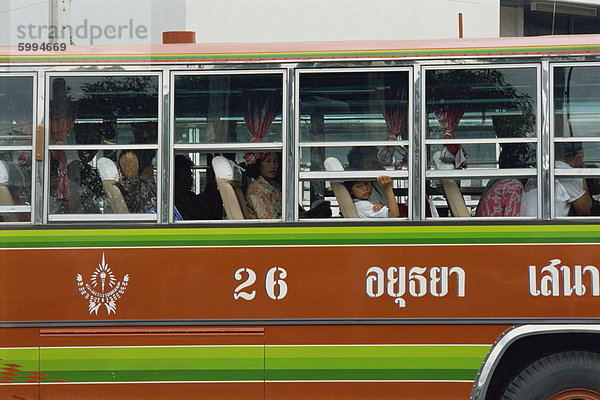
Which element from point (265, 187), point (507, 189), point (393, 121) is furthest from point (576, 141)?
point (265, 187)

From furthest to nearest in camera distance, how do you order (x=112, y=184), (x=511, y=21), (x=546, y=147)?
(x=511, y=21), (x=112, y=184), (x=546, y=147)

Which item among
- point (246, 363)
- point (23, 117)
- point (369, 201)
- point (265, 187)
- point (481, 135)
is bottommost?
point (246, 363)

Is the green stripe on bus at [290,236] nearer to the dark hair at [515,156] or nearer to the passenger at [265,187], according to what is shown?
the passenger at [265,187]

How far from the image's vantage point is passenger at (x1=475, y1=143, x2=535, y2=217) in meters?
4.68

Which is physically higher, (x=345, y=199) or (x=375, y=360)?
(x=345, y=199)

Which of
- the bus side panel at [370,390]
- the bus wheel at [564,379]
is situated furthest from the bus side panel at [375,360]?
the bus wheel at [564,379]

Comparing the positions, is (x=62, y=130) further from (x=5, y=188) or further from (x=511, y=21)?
(x=511, y=21)

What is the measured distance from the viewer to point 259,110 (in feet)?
15.9

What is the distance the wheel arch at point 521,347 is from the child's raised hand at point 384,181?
1241 mm

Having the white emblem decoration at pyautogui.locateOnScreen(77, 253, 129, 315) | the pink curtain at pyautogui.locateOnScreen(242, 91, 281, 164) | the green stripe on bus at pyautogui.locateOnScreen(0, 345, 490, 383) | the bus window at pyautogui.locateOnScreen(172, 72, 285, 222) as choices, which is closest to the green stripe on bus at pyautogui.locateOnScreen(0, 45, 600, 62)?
the bus window at pyautogui.locateOnScreen(172, 72, 285, 222)

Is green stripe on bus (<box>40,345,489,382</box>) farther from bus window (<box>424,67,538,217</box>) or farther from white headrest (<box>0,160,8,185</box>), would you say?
white headrest (<box>0,160,8,185</box>)

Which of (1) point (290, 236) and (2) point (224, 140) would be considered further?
(2) point (224, 140)

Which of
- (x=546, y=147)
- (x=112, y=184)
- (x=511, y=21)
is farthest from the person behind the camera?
(x=511, y=21)

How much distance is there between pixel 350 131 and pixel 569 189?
1519 mm
